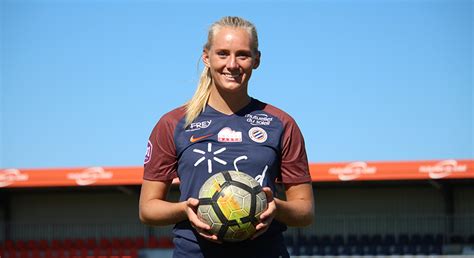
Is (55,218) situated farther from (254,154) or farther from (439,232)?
(254,154)

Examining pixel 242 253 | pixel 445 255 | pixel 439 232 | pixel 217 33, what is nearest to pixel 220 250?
pixel 242 253

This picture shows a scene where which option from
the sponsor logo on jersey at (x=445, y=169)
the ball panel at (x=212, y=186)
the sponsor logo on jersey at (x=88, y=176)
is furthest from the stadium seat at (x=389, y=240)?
the ball panel at (x=212, y=186)

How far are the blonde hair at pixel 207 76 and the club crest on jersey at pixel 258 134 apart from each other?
10.4 inches

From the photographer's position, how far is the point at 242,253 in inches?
131

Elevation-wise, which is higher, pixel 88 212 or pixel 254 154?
pixel 254 154

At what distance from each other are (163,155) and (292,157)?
0.57 m

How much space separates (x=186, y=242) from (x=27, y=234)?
2657cm

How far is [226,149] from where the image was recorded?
3373mm

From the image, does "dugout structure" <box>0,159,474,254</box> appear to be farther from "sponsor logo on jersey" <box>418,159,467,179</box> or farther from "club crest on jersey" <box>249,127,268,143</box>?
"club crest on jersey" <box>249,127,268,143</box>

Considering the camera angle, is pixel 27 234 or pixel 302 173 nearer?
pixel 302 173

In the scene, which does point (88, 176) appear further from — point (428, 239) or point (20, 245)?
point (428, 239)

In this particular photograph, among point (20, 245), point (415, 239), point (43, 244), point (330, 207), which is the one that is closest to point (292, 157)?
point (415, 239)

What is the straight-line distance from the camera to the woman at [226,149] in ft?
11.0

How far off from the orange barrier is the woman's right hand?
21865 millimetres
